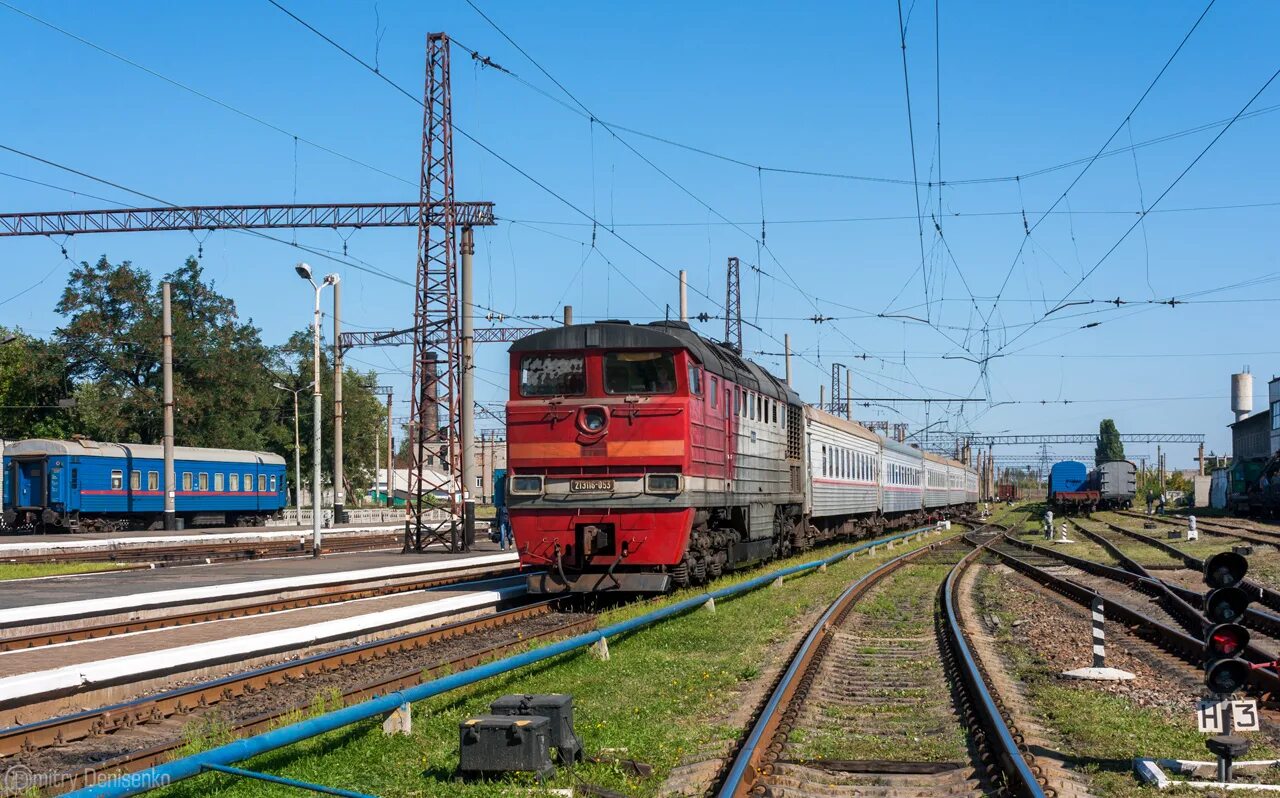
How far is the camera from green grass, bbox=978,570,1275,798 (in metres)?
8.00

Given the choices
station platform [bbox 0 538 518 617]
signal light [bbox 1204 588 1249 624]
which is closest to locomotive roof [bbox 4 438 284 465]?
station platform [bbox 0 538 518 617]

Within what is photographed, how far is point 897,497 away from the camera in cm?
4672

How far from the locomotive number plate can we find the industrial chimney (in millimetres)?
100955

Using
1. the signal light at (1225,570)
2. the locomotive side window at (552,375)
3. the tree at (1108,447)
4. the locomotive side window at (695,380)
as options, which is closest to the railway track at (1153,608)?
the signal light at (1225,570)

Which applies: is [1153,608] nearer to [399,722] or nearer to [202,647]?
[399,722]

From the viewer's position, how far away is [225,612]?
1795 cm

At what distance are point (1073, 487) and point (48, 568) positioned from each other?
2179 inches

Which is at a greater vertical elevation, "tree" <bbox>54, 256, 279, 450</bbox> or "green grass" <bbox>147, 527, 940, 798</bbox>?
"tree" <bbox>54, 256, 279, 450</bbox>

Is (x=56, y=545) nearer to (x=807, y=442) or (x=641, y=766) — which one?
(x=807, y=442)

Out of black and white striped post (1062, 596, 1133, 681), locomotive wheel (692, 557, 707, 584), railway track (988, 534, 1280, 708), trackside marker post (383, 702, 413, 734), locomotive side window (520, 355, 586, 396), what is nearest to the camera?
trackside marker post (383, 702, 413, 734)

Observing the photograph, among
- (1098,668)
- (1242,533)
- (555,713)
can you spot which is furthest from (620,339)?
(1242,533)

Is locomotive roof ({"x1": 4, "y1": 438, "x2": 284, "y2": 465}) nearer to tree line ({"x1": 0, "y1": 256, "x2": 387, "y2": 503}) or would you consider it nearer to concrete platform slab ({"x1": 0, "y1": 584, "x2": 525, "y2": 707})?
tree line ({"x1": 0, "y1": 256, "x2": 387, "y2": 503})

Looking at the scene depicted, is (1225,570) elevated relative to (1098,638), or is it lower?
elevated

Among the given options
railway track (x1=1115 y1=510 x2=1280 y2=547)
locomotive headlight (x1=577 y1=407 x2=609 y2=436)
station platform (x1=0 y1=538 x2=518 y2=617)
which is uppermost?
locomotive headlight (x1=577 y1=407 x2=609 y2=436)
